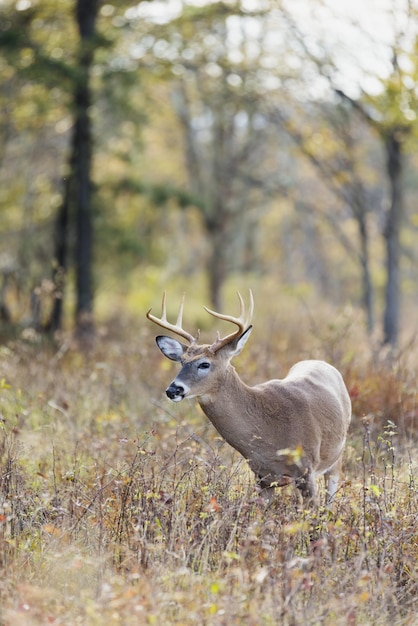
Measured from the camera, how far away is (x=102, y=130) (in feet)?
61.0

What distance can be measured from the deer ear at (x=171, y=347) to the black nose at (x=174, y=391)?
0.52 meters

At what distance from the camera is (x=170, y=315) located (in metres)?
19.9

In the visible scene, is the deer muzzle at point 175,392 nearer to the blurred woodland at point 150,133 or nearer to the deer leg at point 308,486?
the deer leg at point 308,486

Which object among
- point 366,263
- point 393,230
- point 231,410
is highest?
point 231,410

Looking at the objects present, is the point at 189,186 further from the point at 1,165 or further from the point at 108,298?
the point at 1,165

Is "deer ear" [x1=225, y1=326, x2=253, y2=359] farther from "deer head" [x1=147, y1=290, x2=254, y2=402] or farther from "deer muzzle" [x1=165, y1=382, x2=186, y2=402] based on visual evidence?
"deer muzzle" [x1=165, y1=382, x2=186, y2=402]

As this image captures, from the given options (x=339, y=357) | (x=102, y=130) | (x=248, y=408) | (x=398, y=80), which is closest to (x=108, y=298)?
(x=102, y=130)

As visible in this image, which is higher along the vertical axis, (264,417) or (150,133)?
(264,417)

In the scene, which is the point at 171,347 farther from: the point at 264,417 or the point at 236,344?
the point at 264,417

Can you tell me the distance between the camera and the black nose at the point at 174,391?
6137 mm

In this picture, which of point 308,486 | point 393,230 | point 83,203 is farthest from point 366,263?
point 308,486

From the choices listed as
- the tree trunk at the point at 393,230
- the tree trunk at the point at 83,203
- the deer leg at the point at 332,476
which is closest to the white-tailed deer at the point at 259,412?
the deer leg at the point at 332,476

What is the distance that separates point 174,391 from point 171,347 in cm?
67

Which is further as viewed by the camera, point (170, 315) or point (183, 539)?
point (170, 315)
